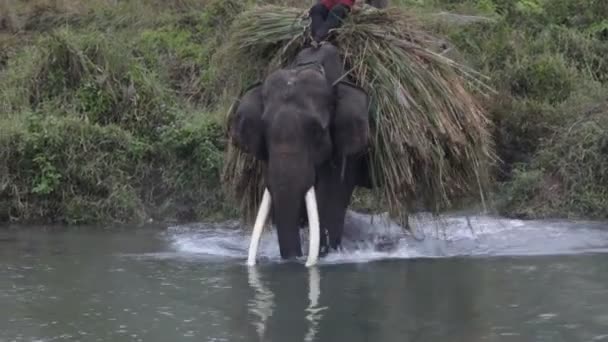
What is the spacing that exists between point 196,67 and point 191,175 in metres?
2.35

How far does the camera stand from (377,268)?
1032cm

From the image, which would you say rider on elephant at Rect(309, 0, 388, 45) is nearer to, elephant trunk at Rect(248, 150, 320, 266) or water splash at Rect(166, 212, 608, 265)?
elephant trunk at Rect(248, 150, 320, 266)

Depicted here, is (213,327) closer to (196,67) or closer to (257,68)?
(257,68)

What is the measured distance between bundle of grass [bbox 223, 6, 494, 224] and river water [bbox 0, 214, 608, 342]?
0.54 metres

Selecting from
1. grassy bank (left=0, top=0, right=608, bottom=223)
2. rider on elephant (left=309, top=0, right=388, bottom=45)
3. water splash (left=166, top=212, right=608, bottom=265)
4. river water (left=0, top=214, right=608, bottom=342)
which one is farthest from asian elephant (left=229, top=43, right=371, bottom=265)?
grassy bank (left=0, top=0, right=608, bottom=223)

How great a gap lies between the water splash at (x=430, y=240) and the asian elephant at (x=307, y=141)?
0.48m

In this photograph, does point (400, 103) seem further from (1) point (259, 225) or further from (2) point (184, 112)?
(2) point (184, 112)

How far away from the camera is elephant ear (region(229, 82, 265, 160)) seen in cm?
1014

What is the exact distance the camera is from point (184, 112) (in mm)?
14664

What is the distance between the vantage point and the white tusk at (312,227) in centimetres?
991

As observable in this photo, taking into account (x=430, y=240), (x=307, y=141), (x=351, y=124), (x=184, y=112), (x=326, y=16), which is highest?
(x=326, y=16)

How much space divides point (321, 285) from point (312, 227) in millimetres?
583

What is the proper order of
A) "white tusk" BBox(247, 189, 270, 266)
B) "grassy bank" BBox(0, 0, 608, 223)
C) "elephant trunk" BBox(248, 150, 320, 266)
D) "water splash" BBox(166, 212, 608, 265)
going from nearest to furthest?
1. "elephant trunk" BBox(248, 150, 320, 266)
2. "white tusk" BBox(247, 189, 270, 266)
3. "water splash" BBox(166, 212, 608, 265)
4. "grassy bank" BBox(0, 0, 608, 223)

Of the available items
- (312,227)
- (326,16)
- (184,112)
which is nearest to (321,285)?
(312,227)
